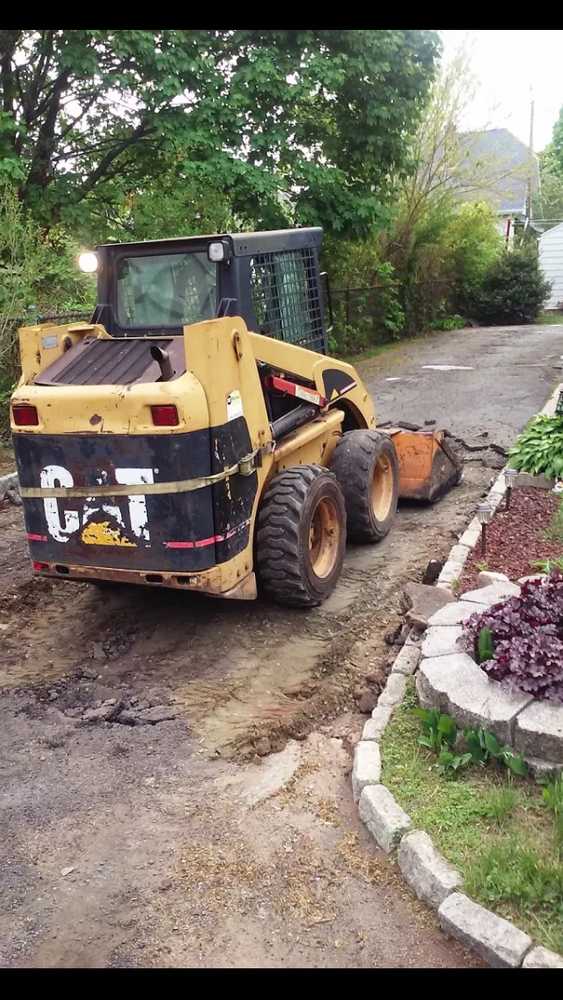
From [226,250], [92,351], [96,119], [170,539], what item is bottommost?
[170,539]

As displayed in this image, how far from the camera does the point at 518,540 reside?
19.7 ft

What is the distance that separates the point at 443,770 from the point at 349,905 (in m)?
0.76

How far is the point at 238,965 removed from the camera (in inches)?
109

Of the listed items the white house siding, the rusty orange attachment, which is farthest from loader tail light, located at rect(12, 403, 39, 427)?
the white house siding

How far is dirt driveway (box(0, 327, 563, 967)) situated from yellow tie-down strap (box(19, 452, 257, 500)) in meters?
1.04

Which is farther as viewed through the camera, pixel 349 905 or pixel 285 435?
pixel 285 435

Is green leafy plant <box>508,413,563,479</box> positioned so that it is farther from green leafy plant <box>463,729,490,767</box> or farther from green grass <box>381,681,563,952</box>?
green leafy plant <box>463,729,490,767</box>

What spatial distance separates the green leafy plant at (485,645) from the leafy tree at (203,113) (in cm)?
808

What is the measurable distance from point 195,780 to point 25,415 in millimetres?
2272

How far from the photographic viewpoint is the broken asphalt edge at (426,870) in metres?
2.70

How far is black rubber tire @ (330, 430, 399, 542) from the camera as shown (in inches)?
248

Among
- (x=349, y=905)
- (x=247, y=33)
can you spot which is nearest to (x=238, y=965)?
(x=349, y=905)

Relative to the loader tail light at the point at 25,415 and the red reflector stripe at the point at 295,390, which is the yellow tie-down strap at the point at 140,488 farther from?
the red reflector stripe at the point at 295,390

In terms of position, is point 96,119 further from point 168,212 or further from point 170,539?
point 170,539
